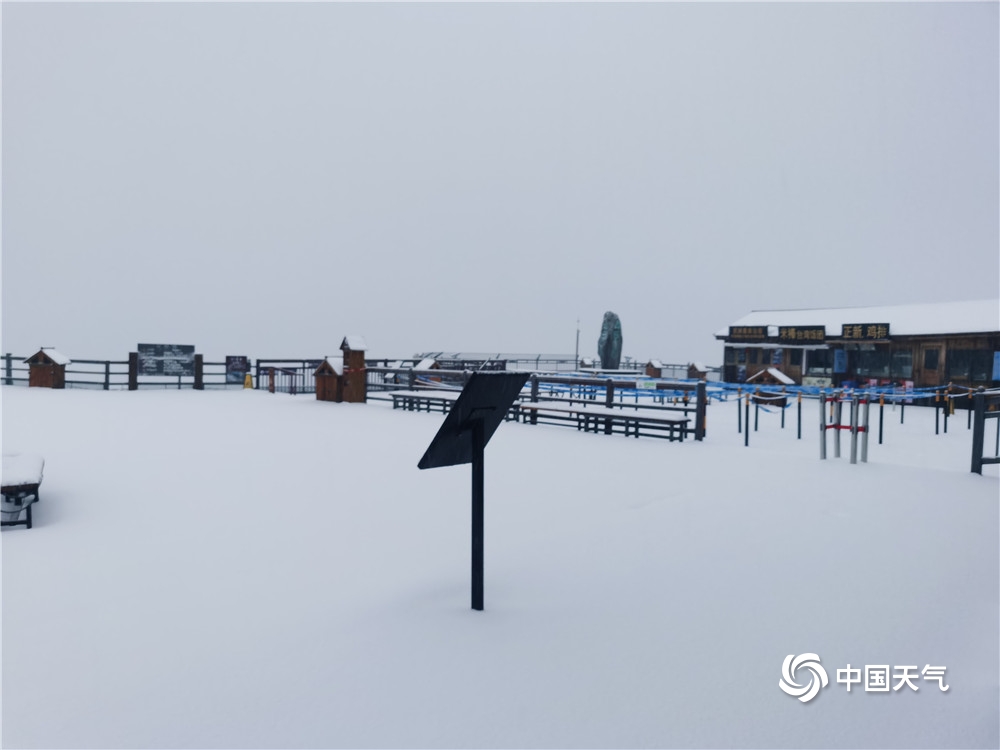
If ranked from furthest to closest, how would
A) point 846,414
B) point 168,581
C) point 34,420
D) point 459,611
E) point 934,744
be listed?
point 846,414 < point 34,420 < point 168,581 < point 459,611 < point 934,744

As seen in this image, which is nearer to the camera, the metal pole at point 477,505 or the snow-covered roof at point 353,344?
the metal pole at point 477,505

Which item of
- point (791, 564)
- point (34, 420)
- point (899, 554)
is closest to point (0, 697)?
point (791, 564)

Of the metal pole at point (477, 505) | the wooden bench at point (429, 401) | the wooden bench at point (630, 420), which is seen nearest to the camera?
the metal pole at point (477, 505)

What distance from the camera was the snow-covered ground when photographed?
3.07 m

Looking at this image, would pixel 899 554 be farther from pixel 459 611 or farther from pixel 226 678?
pixel 226 678

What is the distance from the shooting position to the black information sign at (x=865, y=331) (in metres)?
27.9

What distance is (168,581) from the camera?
15.4ft

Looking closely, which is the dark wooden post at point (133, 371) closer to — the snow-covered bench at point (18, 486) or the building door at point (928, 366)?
the snow-covered bench at point (18, 486)

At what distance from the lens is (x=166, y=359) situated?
2538 cm

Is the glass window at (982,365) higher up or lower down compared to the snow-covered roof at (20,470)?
higher up

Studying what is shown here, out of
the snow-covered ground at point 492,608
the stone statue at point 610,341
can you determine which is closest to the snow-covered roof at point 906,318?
the stone statue at point 610,341

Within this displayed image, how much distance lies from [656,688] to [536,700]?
2.03ft

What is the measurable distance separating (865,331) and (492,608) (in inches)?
1143

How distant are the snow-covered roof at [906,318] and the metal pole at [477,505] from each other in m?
26.6
